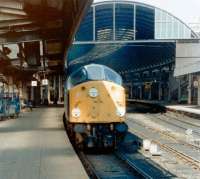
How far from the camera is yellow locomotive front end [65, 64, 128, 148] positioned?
1772 centimetres

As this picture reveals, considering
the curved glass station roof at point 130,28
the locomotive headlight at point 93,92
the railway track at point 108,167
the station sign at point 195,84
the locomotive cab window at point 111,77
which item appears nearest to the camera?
the railway track at point 108,167

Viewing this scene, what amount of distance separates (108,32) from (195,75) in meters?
32.8

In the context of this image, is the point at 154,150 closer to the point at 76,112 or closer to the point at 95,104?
the point at 95,104

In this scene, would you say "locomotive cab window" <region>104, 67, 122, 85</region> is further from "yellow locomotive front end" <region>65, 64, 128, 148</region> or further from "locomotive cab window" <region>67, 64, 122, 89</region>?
"yellow locomotive front end" <region>65, 64, 128, 148</region>

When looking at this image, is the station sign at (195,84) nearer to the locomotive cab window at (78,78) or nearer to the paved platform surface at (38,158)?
the locomotive cab window at (78,78)

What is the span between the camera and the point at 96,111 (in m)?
17.8

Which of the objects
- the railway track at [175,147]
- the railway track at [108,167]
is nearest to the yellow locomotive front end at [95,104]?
the railway track at [108,167]

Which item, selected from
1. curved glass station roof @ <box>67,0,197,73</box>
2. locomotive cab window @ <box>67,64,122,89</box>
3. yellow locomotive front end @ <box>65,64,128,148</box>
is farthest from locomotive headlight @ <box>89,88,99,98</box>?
curved glass station roof @ <box>67,0,197,73</box>

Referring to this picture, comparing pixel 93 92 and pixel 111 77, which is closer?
pixel 93 92

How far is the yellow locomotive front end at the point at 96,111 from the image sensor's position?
17719 mm

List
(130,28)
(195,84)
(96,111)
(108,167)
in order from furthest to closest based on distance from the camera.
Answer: (130,28) → (195,84) → (96,111) → (108,167)

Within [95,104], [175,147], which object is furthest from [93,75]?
[175,147]

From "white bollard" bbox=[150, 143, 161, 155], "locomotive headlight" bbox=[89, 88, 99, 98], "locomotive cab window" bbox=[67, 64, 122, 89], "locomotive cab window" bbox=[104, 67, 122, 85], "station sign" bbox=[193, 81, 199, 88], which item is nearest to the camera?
"locomotive headlight" bbox=[89, 88, 99, 98]

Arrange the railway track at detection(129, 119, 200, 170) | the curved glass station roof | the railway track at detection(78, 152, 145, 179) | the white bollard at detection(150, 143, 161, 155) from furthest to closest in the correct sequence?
1. the curved glass station roof
2. the white bollard at detection(150, 143, 161, 155)
3. the railway track at detection(129, 119, 200, 170)
4. the railway track at detection(78, 152, 145, 179)
